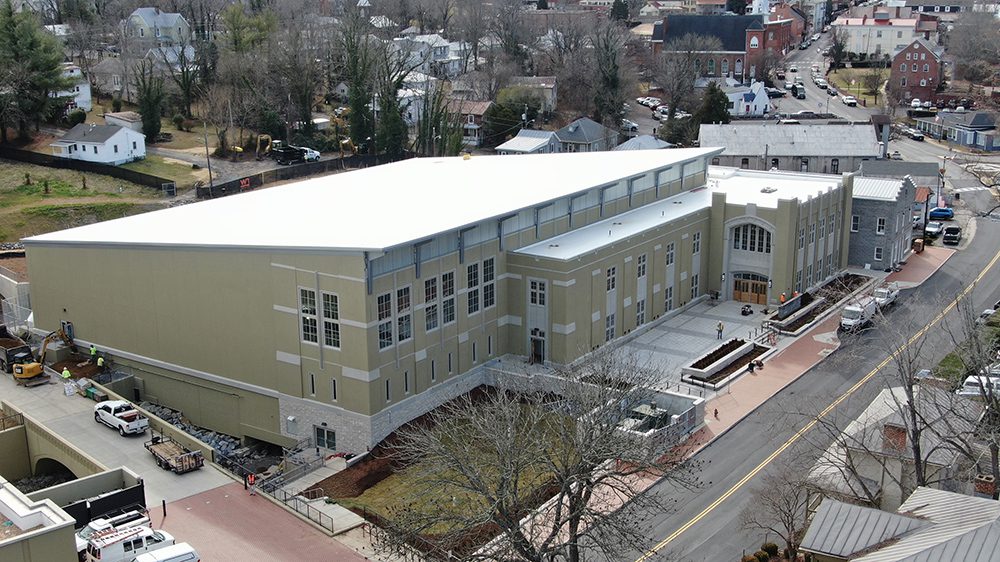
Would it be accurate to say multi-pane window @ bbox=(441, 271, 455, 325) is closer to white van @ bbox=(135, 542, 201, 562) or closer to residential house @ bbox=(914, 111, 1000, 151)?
white van @ bbox=(135, 542, 201, 562)

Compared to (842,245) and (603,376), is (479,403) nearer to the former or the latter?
(603,376)

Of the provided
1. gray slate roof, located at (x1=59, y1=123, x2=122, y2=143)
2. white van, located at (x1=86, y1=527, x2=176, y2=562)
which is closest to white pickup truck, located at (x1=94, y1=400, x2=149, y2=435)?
white van, located at (x1=86, y1=527, x2=176, y2=562)

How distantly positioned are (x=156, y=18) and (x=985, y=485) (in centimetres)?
12331

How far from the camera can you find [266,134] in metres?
100

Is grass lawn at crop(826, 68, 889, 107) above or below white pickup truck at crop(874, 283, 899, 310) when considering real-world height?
above

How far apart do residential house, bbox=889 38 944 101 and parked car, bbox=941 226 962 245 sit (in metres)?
60.0

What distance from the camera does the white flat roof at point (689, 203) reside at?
5297 cm

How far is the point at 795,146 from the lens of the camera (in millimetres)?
89688

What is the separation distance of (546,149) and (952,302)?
155ft

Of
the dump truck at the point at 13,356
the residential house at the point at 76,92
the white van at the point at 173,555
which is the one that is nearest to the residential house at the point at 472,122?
the residential house at the point at 76,92

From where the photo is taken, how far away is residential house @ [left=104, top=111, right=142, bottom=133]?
95.4 m

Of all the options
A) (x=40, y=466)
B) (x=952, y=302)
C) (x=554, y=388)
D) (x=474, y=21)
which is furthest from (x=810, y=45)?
(x=40, y=466)

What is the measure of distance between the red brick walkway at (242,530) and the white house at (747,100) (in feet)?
304

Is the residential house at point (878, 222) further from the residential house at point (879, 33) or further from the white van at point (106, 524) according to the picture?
the residential house at point (879, 33)
